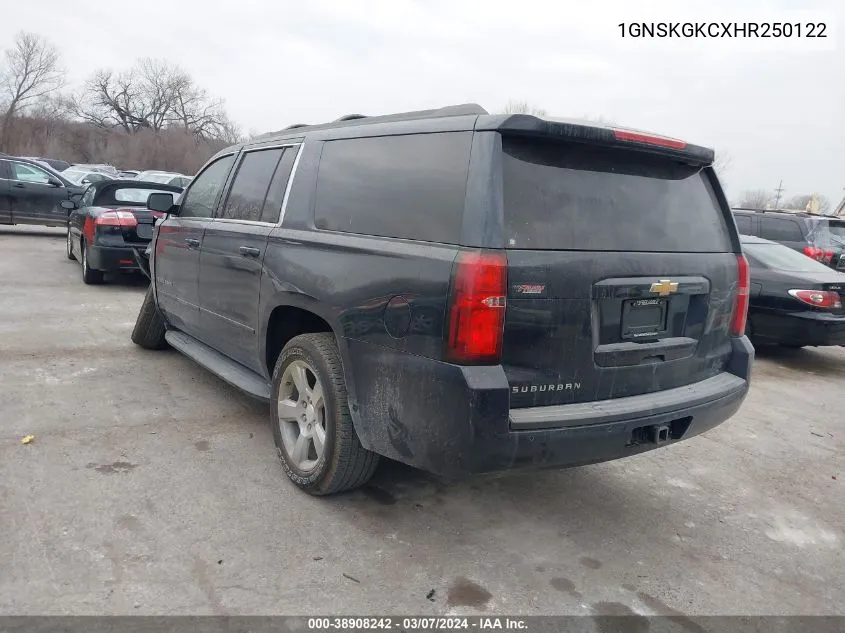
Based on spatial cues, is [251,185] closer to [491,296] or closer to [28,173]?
[491,296]

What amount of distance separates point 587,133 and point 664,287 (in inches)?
30.9

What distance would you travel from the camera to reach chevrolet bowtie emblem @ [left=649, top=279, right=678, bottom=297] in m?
2.95

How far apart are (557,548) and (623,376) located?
2.91ft

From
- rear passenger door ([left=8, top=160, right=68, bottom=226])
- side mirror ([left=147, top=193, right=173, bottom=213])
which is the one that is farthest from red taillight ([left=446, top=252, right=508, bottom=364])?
rear passenger door ([left=8, top=160, right=68, bottom=226])

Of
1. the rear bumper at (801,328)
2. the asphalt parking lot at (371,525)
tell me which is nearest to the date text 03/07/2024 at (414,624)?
the asphalt parking lot at (371,525)

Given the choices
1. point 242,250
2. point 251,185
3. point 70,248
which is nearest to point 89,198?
point 70,248

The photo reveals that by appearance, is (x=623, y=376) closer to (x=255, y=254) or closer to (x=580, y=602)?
(x=580, y=602)

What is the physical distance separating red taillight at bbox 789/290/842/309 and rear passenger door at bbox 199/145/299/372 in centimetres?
581

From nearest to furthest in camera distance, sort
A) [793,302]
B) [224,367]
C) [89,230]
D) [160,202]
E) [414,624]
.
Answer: [414,624], [224,367], [160,202], [793,302], [89,230]

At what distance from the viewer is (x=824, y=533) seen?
3432 millimetres

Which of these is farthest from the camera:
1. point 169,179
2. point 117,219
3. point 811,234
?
point 169,179

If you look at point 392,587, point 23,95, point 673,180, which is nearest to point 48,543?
point 392,587

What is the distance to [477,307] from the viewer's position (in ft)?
8.25

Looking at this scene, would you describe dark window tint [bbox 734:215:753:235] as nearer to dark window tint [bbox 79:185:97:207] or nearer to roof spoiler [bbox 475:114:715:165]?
roof spoiler [bbox 475:114:715:165]
